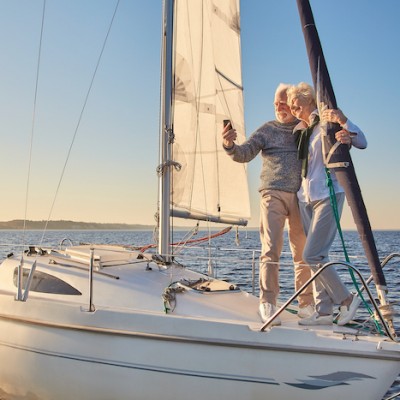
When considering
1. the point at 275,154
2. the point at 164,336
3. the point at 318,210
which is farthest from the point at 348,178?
the point at 164,336

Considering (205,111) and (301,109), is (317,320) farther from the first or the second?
(205,111)

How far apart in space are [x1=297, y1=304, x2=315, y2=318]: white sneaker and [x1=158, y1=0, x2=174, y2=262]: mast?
7.03 feet

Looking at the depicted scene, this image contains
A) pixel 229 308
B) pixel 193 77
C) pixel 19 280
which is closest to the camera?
pixel 229 308

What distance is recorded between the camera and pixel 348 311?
4984mm

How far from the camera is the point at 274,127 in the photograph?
564 centimetres

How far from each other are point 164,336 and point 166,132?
3.26 metres

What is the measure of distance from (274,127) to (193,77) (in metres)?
2.77

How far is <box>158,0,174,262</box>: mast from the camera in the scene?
23.5ft

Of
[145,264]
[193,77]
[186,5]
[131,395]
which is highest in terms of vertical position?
[186,5]

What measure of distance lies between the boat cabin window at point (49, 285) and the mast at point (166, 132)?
1480 millimetres

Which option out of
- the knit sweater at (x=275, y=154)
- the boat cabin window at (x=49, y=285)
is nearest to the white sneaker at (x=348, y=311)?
the knit sweater at (x=275, y=154)

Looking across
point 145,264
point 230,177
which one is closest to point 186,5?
point 230,177

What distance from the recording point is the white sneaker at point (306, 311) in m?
5.45

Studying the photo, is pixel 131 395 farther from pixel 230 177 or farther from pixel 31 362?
pixel 230 177
